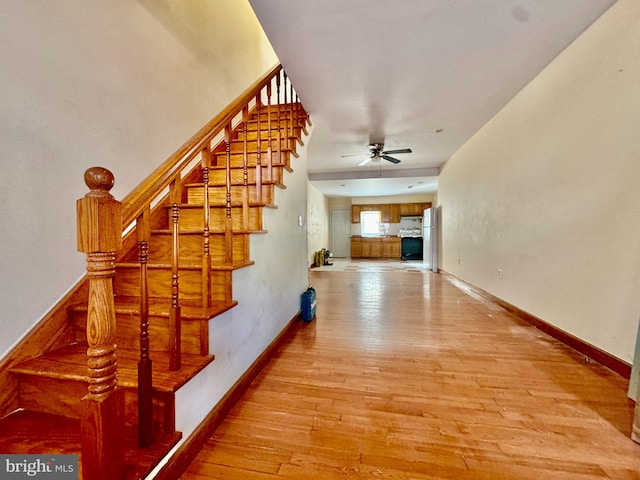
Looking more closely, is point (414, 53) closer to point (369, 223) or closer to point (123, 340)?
point (123, 340)

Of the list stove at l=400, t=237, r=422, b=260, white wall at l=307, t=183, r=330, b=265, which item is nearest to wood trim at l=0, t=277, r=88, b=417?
white wall at l=307, t=183, r=330, b=265

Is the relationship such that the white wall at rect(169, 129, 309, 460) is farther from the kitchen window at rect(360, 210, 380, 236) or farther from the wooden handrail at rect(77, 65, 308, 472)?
the kitchen window at rect(360, 210, 380, 236)

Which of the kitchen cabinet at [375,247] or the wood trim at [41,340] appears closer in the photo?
the wood trim at [41,340]

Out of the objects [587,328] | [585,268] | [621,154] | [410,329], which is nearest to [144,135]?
[410,329]

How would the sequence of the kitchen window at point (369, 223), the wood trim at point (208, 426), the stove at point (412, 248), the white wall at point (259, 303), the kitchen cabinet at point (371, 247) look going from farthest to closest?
the kitchen window at point (369, 223) < the kitchen cabinet at point (371, 247) < the stove at point (412, 248) < the white wall at point (259, 303) < the wood trim at point (208, 426)

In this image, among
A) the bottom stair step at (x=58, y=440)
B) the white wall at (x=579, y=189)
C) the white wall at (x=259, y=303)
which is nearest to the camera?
the bottom stair step at (x=58, y=440)

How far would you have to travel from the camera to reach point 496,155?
3619 mm

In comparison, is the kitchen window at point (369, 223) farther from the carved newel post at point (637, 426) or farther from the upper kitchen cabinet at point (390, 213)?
the carved newel post at point (637, 426)

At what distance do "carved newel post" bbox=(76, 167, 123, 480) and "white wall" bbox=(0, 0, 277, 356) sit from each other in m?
0.90

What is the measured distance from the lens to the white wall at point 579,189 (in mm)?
1775

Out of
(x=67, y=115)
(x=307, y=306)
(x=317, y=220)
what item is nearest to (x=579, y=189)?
(x=307, y=306)

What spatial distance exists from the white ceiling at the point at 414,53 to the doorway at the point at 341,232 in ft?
22.3

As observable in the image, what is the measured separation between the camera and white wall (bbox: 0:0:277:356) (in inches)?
49.7

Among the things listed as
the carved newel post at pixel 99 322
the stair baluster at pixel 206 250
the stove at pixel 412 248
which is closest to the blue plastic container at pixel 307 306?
the stair baluster at pixel 206 250
